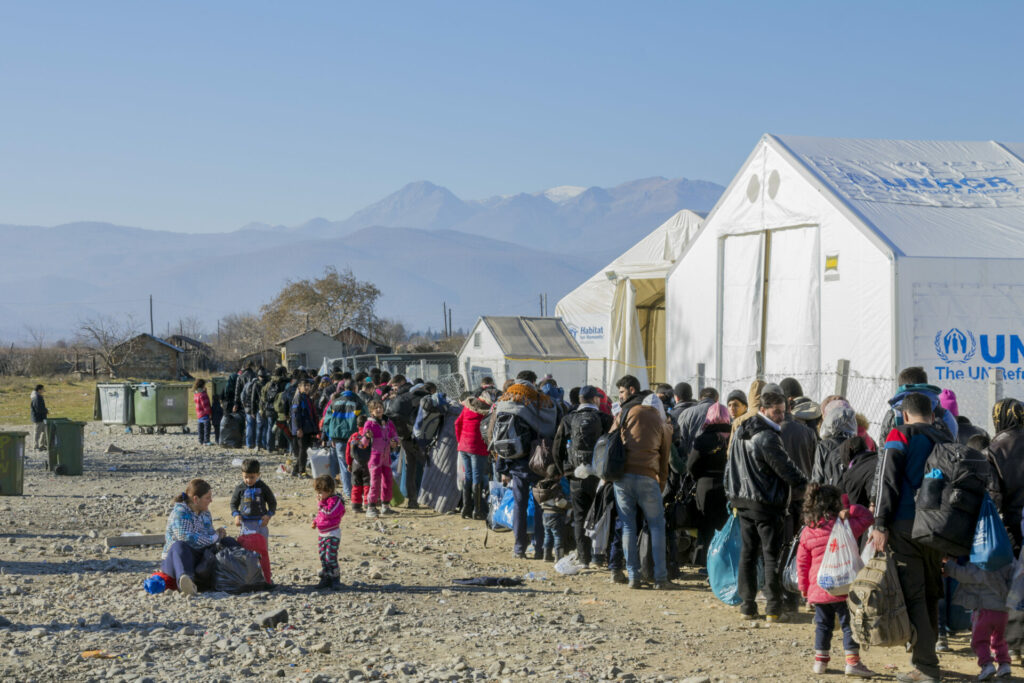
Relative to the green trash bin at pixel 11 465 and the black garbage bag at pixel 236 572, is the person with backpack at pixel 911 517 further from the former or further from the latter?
the green trash bin at pixel 11 465

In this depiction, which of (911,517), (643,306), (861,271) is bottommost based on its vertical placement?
(911,517)

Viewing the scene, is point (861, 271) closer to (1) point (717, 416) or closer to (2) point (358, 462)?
(1) point (717, 416)

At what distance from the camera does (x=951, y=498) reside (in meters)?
5.91

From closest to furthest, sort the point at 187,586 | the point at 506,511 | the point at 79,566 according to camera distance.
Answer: the point at 187,586 → the point at 79,566 → the point at 506,511

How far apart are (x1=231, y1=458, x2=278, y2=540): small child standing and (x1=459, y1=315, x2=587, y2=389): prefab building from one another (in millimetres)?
21573

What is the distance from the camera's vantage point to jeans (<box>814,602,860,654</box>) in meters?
6.55

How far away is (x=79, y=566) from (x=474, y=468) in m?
4.52

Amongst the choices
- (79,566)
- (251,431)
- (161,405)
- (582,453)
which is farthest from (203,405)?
(582,453)

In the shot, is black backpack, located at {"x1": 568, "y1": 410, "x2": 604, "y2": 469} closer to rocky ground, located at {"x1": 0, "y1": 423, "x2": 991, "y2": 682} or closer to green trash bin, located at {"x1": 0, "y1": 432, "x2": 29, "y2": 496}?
rocky ground, located at {"x1": 0, "y1": 423, "x2": 991, "y2": 682}

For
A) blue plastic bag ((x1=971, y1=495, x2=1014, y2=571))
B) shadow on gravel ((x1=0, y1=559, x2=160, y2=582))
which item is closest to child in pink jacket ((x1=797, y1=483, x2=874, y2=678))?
blue plastic bag ((x1=971, y1=495, x2=1014, y2=571))

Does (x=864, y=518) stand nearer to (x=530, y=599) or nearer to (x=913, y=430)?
(x=913, y=430)

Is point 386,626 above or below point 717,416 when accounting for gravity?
below

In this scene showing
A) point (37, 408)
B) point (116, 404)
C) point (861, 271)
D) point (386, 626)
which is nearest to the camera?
point (386, 626)

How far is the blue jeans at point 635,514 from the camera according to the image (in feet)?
29.9
